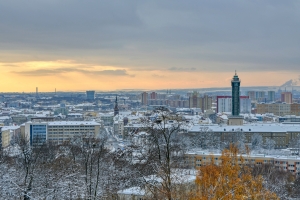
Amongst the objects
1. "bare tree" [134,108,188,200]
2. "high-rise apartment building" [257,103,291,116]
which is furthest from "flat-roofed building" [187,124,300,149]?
"high-rise apartment building" [257,103,291,116]

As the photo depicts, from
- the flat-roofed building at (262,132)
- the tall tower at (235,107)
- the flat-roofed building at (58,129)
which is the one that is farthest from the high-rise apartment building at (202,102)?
the flat-roofed building at (262,132)

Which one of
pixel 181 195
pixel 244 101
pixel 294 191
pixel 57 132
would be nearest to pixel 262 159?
pixel 294 191

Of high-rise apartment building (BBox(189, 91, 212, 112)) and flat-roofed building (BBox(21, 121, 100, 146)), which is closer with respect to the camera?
flat-roofed building (BBox(21, 121, 100, 146))

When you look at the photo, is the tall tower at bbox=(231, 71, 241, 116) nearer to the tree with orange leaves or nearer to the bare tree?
the tree with orange leaves

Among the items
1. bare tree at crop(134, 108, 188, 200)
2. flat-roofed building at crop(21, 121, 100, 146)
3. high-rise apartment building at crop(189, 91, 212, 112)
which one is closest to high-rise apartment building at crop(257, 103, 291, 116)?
high-rise apartment building at crop(189, 91, 212, 112)

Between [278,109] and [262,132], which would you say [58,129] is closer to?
[262,132]

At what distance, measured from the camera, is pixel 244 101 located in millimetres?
106125

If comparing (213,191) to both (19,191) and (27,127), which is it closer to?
(19,191)

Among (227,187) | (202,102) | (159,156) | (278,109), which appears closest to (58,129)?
(159,156)

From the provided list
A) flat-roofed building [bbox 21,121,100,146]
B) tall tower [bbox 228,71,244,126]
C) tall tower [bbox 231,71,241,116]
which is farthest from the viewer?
tall tower [bbox 231,71,241,116]

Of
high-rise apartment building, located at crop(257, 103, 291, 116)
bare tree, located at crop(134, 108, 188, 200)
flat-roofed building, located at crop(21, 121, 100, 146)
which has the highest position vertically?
bare tree, located at crop(134, 108, 188, 200)

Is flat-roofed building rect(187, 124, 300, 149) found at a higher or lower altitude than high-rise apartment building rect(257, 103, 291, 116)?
lower

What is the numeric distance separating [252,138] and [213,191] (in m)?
34.5

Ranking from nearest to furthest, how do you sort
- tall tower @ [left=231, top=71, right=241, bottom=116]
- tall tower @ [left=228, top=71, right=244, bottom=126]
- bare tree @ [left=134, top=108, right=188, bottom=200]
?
bare tree @ [left=134, top=108, right=188, bottom=200], tall tower @ [left=228, top=71, right=244, bottom=126], tall tower @ [left=231, top=71, right=241, bottom=116]
